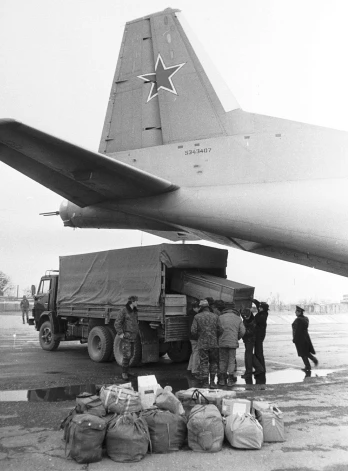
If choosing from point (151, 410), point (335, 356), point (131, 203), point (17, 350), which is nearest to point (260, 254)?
point (131, 203)

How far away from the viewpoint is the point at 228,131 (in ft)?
31.6

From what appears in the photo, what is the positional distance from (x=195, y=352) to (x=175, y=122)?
4.80 meters

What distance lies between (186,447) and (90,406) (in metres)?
1.11

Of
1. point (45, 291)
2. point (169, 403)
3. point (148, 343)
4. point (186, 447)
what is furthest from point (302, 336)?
point (45, 291)

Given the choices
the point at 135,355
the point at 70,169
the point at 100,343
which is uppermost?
the point at 70,169

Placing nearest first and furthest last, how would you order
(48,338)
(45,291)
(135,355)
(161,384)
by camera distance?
(161,384) < (135,355) < (48,338) < (45,291)

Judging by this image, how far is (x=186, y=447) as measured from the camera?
4.93 m

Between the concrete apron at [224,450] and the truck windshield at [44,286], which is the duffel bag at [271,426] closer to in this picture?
the concrete apron at [224,450]

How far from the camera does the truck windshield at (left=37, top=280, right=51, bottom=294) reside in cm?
1397

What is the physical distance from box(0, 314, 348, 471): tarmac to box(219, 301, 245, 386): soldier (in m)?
0.30

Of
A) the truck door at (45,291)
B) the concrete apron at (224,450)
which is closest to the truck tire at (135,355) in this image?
the concrete apron at (224,450)

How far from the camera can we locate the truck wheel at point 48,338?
13.6 meters

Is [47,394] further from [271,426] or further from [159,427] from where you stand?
[271,426]

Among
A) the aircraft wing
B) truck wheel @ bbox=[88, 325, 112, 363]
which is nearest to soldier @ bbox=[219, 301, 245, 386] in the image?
the aircraft wing
